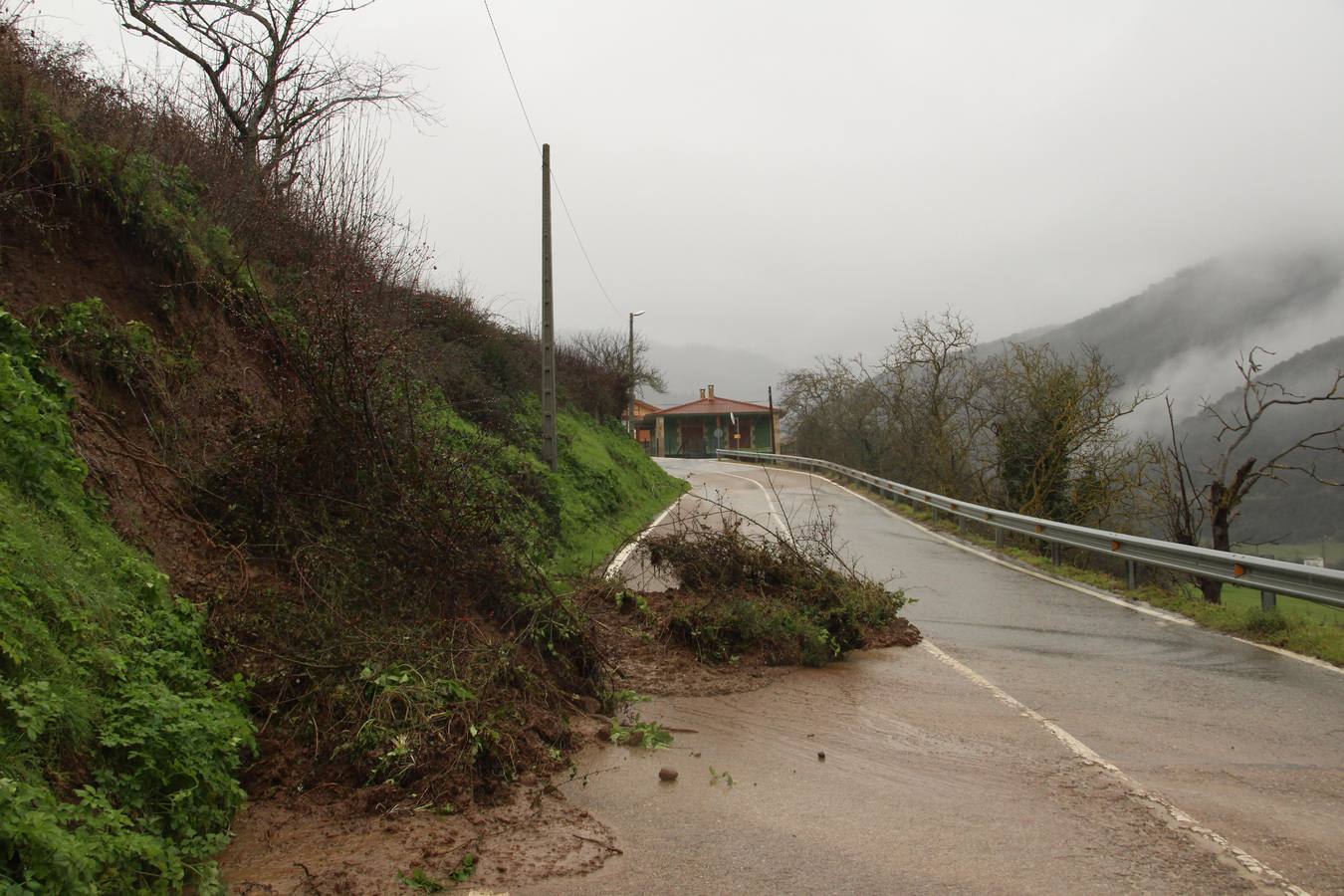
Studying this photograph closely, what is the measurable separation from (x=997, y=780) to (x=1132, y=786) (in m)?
0.71

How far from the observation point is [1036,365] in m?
28.5

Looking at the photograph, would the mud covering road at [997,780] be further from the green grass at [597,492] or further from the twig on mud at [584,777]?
the green grass at [597,492]

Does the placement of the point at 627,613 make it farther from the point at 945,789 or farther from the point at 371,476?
the point at 945,789

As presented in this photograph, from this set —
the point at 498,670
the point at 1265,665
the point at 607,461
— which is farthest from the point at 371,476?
the point at 607,461

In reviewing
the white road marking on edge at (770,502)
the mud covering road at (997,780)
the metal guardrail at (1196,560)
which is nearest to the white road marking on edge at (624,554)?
the white road marking on edge at (770,502)

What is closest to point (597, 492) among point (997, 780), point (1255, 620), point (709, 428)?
point (1255, 620)

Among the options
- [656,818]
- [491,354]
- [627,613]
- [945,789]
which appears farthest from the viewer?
[491,354]

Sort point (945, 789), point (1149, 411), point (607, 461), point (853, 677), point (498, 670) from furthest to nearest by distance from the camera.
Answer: point (1149, 411) → point (607, 461) → point (853, 677) → point (498, 670) → point (945, 789)

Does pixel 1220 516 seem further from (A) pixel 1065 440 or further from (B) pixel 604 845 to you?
(B) pixel 604 845

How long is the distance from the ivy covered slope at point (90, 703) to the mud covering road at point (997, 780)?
1559 mm

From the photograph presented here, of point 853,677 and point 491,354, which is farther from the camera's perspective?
point 491,354

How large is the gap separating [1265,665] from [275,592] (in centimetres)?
836

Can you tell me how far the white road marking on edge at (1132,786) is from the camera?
13.1 feet

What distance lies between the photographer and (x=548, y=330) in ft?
59.0
